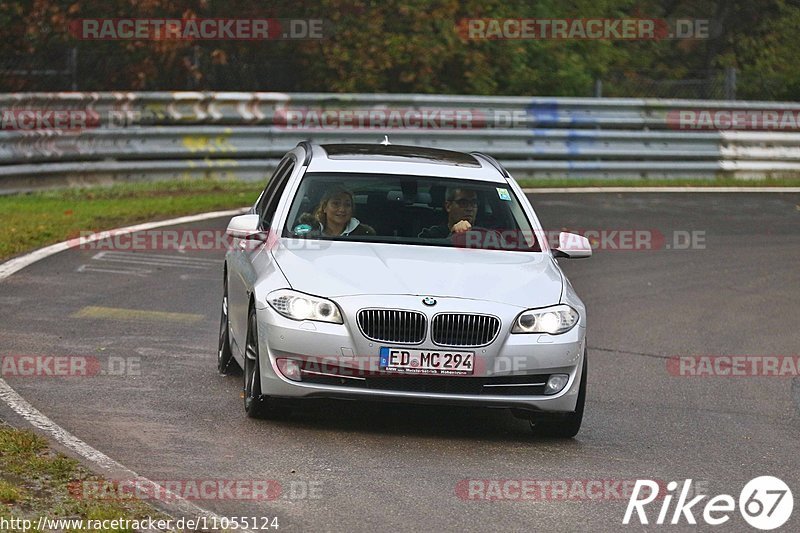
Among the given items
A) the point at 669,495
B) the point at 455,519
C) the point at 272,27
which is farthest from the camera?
the point at 272,27

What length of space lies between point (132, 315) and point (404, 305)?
457 cm

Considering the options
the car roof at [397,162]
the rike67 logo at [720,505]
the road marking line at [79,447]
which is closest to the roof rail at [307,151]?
the car roof at [397,162]

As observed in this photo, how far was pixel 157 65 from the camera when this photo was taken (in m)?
Result: 25.2

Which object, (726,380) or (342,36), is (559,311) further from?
(342,36)

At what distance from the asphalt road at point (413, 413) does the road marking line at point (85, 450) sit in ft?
0.29

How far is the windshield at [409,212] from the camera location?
31.1ft

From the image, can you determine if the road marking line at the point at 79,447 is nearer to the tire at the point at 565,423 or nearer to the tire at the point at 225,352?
the tire at the point at 225,352

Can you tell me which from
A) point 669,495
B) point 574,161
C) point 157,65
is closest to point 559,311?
point 669,495

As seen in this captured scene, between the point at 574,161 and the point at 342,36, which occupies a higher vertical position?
the point at 342,36

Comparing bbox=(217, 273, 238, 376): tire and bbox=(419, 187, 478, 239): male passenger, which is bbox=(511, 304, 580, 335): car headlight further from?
bbox=(217, 273, 238, 376): tire

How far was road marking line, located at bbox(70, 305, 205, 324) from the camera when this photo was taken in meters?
12.2

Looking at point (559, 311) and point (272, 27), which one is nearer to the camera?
point (559, 311)

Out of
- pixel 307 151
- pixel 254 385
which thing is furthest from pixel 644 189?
pixel 254 385

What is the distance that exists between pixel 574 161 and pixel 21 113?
344 inches
